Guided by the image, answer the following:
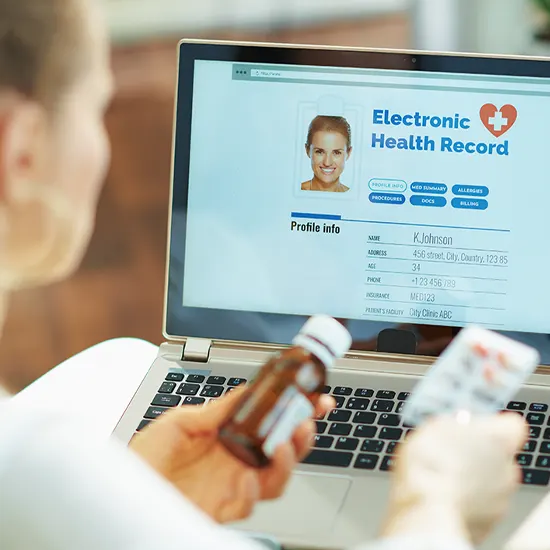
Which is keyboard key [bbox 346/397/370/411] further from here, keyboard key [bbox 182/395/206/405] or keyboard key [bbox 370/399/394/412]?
keyboard key [bbox 182/395/206/405]

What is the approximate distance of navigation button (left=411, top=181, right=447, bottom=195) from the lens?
2.58 feet

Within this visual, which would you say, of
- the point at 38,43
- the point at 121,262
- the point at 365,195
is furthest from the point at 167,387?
the point at 121,262

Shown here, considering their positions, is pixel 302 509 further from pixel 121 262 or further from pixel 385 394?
pixel 121 262

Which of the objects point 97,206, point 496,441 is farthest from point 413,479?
point 97,206

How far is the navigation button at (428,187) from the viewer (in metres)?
0.79

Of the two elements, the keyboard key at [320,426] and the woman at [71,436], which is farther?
the keyboard key at [320,426]

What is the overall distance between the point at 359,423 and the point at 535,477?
0.15m

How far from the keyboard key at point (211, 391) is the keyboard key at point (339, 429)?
11cm

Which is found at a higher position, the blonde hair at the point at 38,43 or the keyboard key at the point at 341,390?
the blonde hair at the point at 38,43

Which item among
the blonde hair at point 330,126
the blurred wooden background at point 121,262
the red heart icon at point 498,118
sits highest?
the red heart icon at point 498,118

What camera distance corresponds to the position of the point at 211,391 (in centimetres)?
78

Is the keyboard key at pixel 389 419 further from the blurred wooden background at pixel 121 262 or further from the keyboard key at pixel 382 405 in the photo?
the blurred wooden background at pixel 121 262

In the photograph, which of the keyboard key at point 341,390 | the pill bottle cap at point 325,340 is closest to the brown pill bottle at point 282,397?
the pill bottle cap at point 325,340

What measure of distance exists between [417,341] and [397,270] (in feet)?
0.23
